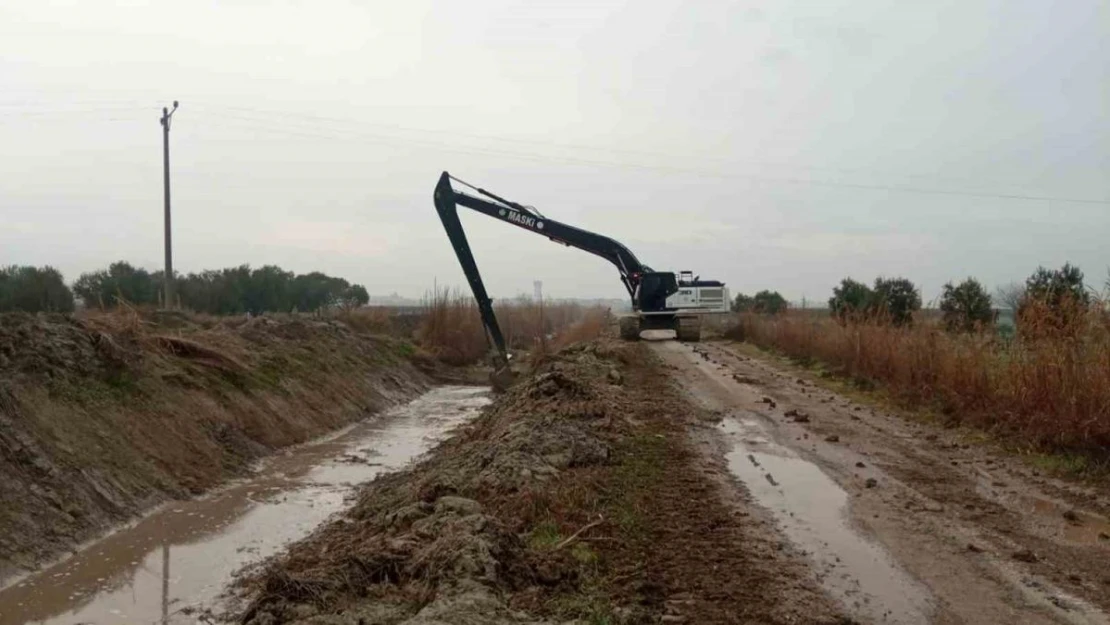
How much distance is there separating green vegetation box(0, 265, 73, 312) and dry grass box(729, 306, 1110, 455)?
23.7 m

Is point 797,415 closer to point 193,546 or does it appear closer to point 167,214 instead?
point 193,546

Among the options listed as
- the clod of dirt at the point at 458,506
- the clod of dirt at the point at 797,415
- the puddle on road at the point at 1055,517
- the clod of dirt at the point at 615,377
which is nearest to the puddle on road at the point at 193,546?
the clod of dirt at the point at 458,506

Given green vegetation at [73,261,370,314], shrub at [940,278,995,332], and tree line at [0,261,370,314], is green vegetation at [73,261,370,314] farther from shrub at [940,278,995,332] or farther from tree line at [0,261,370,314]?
shrub at [940,278,995,332]

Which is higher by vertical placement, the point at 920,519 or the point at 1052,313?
the point at 1052,313

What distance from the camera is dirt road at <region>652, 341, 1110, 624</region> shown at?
17.7ft

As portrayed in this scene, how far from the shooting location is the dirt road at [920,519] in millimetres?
5387

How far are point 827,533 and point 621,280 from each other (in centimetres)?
2340

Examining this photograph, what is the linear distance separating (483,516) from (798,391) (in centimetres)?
1150

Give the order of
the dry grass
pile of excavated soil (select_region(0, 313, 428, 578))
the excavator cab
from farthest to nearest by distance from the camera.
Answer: the excavator cab
the dry grass
pile of excavated soil (select_region(0, 313, 428, 578))

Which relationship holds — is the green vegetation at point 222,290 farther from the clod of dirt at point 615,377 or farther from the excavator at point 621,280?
the clod of dirt at point 615,377

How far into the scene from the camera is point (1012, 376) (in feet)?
36.9

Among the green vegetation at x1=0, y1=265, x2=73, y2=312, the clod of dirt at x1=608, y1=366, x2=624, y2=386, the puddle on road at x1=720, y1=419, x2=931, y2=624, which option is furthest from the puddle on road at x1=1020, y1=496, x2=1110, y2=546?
the green vegetation at x1=0, y1=265, x2=73, y2=312

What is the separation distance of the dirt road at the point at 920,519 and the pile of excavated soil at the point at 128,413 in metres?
7.07

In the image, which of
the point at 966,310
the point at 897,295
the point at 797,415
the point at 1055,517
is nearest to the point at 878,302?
the point at 897,295
